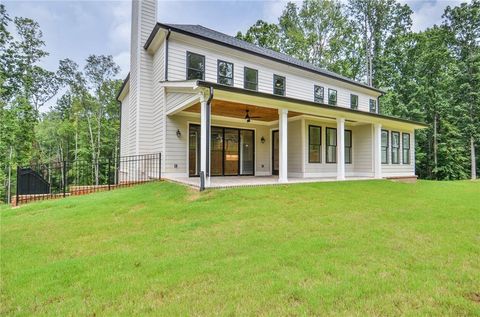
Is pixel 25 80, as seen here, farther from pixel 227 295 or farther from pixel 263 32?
pixel 227 295

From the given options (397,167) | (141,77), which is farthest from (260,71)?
(397,167)

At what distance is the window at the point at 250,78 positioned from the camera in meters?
12.2

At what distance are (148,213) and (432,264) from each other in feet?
16.1

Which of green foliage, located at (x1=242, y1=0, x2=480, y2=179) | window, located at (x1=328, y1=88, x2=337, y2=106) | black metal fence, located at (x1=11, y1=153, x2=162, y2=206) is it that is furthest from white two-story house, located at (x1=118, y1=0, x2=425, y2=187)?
green foliage, located at (x1=242, y1=0, x2=480, y2=179)

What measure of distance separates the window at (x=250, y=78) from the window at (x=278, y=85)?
1182 mm

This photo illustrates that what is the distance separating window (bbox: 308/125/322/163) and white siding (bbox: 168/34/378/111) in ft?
8.15

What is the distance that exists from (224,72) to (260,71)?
2.07 meters

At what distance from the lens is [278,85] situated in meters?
13.4

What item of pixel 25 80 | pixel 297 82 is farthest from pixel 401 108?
pixel 25 80

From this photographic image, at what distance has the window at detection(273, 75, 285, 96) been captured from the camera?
43.6ft

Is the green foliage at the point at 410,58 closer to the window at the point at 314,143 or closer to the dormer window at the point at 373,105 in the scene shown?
the dormer window at the point at 373,105

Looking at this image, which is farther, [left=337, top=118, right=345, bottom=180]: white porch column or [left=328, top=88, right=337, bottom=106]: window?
[left=328, top=88, right=337, bottom=106]: window

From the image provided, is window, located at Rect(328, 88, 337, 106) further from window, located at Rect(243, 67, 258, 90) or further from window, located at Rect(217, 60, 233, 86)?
window, located at Rect(217, 60, 233, 86)

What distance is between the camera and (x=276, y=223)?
16.5ft
